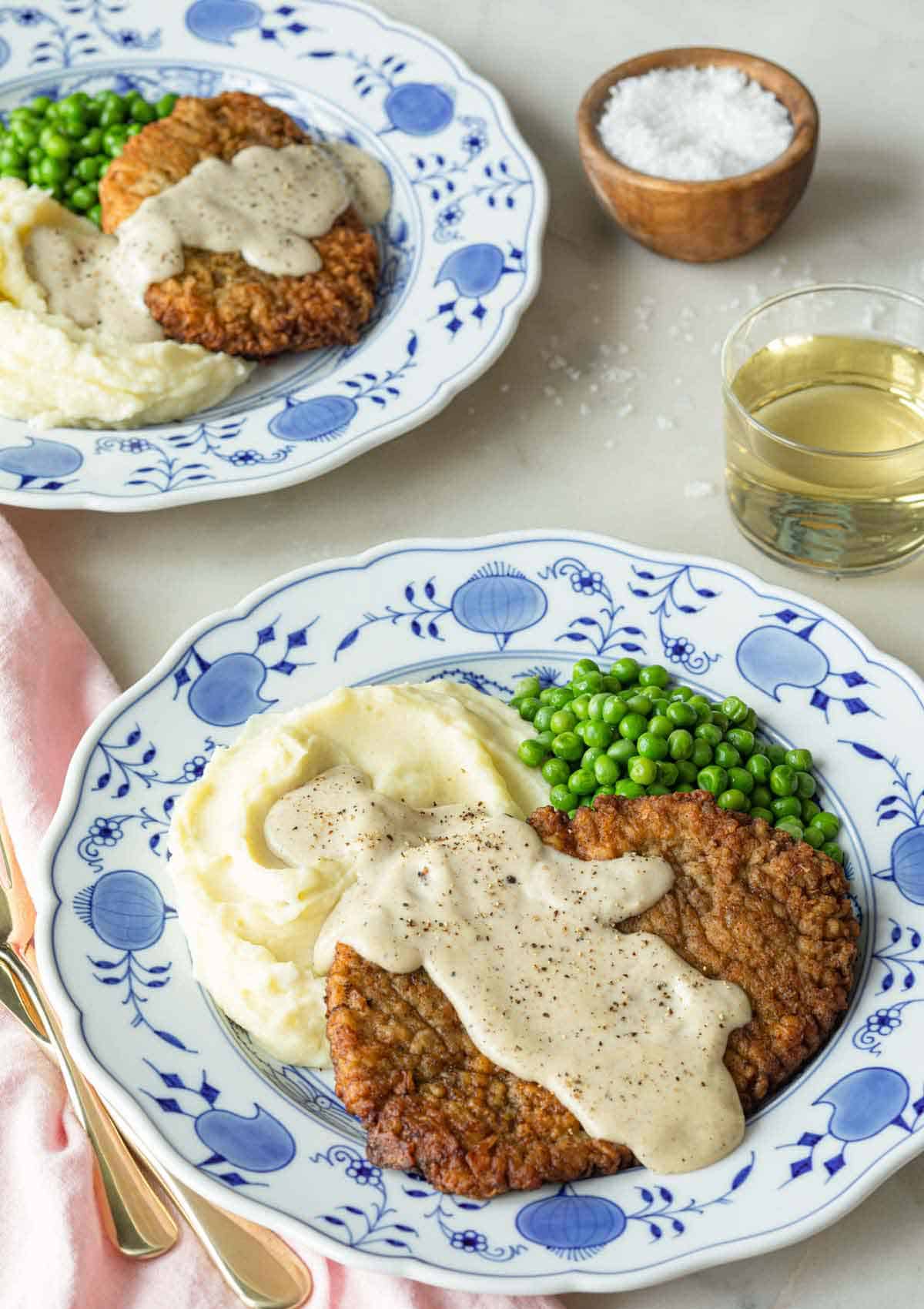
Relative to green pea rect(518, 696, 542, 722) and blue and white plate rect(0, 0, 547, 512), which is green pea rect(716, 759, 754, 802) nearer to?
green pea rect(518, 696, 542, 722)

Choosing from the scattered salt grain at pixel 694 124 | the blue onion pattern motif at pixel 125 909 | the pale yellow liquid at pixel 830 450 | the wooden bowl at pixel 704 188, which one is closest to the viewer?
the blue onion pattern motif at pixel 125 909

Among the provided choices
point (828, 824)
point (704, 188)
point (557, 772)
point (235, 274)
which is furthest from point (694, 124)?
point (828, 824)

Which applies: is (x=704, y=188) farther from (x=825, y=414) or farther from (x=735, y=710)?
(x=735, y=710)

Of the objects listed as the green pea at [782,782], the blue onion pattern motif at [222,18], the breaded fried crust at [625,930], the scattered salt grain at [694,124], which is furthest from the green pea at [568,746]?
the blue onion pattern motif at [222,18]

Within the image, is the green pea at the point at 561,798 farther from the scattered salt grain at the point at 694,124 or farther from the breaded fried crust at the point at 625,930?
the scattered salt grain at the point at 694,124

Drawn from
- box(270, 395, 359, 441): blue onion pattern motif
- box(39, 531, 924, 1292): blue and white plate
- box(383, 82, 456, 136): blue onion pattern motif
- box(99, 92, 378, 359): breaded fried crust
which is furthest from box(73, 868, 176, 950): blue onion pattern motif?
box(383, 82, 456, 136): blue onion pattern motif

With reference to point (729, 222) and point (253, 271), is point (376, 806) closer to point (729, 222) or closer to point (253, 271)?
point (253, 271)
